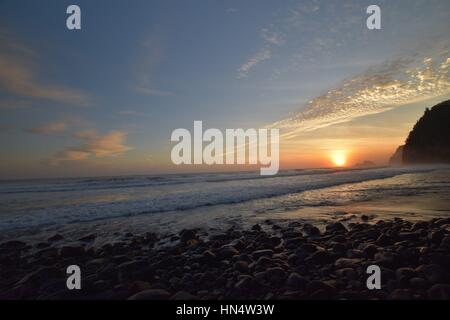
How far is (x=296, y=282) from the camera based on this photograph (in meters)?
4.34

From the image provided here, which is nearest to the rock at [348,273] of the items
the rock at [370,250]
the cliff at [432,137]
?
the rock at [370,250]

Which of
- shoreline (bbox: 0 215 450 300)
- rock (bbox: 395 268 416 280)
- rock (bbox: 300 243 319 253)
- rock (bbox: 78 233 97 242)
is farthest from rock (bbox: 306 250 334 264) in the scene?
rock (bbox: 78 233 97 242)

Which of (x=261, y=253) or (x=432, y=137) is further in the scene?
(x=432, y=137)

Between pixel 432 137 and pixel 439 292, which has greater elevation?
pixel 432 137

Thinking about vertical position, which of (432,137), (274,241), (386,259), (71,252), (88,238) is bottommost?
(88,238)

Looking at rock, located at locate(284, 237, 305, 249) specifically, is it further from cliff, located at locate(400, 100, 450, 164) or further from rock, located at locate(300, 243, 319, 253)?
cliff, located at locate(400, 100, 450, 164)

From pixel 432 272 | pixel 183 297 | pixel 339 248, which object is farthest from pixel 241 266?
pixel 432 272

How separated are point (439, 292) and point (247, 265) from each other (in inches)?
118

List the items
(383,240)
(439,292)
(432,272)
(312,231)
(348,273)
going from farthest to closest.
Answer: (312,231), (383,240), (348,273), (432,272), (439,292)

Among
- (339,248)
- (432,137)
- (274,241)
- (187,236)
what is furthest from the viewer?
(432,137)

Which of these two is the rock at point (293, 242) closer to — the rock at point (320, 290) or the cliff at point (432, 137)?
the rock at point (320, 290)

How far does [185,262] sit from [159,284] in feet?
3.88

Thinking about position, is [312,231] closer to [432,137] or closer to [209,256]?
[209,256]
